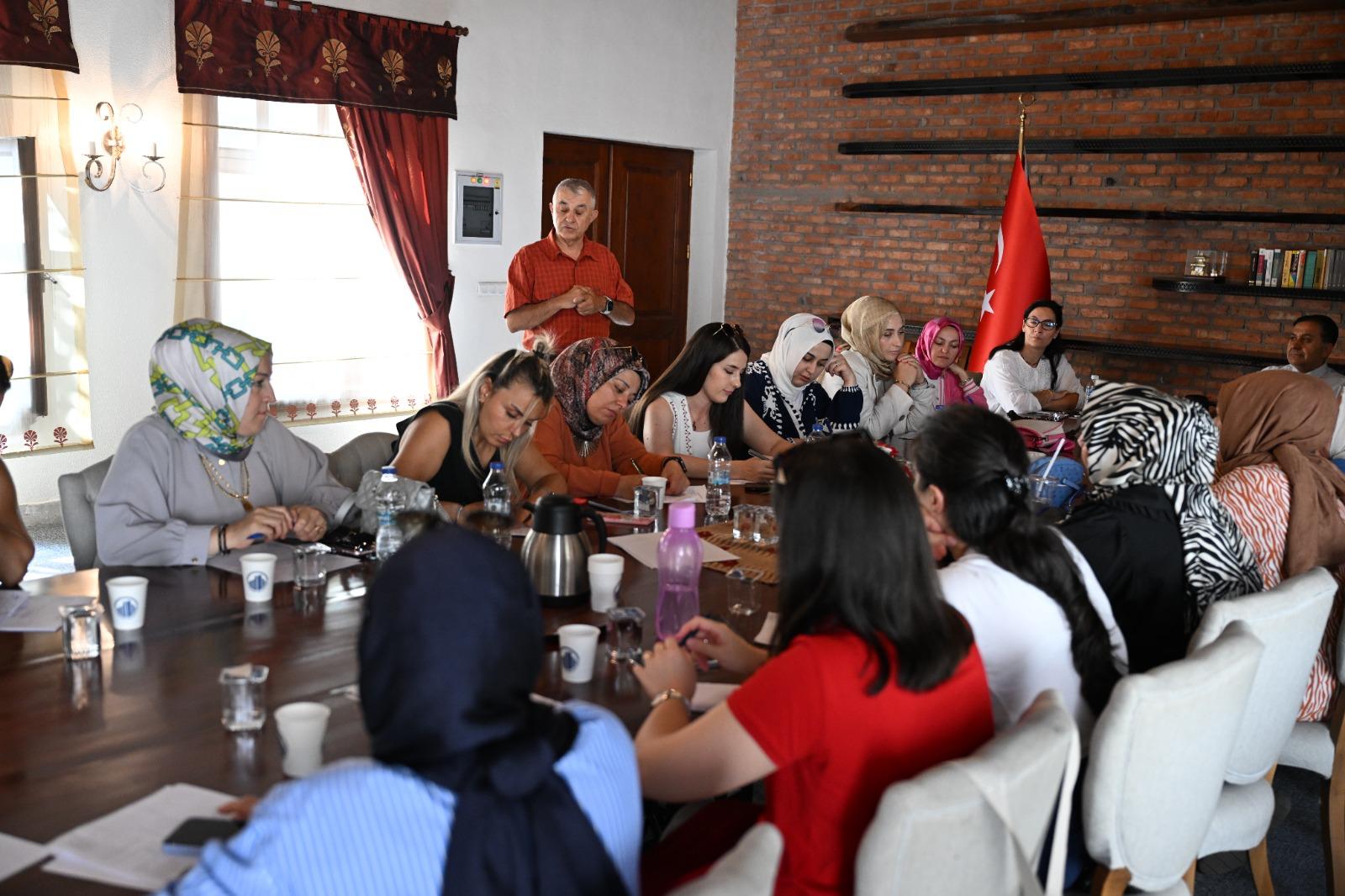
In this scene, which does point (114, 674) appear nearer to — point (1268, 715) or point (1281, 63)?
point (1268, 715)

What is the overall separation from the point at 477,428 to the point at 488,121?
4.05 metres

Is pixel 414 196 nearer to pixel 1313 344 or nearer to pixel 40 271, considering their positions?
pixel 40 271

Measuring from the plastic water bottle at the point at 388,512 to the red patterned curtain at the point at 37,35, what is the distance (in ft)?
10.6

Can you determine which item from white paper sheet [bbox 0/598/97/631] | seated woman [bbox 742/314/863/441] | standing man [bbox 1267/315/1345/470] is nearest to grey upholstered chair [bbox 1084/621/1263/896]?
white paper sheet [bbox 0/598/97/631]

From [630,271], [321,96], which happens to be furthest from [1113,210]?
[321,96]

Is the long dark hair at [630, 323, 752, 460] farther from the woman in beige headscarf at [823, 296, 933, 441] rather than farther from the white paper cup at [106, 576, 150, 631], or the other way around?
the white paper cup at [106, 576, 150, 631]

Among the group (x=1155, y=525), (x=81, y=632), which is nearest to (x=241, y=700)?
(x=81, y=632)

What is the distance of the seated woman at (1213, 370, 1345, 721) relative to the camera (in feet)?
10.4

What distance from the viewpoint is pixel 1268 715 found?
243 cm

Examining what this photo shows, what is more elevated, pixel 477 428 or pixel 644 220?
pixel 644 220

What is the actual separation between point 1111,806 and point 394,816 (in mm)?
1261

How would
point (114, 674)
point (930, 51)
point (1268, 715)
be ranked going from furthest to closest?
point (930, 51), point (1268, 715), point (114, 674)

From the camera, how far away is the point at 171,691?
204 cm

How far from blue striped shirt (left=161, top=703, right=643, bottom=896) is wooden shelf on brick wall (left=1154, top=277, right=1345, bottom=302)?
22.0 feet
